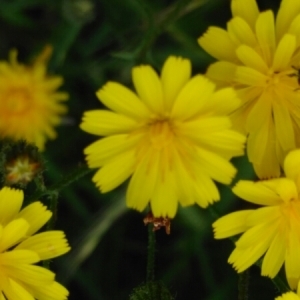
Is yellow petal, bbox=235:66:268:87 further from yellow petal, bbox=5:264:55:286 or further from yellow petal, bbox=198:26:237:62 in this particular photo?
yellow petal, bbox=5:264:55:286

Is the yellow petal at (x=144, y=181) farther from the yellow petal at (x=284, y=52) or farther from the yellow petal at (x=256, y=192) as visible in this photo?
the yellow petal at (x=284, y=52)

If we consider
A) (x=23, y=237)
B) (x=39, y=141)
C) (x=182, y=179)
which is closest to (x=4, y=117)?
(x=39, y=141)

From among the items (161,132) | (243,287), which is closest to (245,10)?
(161,132)

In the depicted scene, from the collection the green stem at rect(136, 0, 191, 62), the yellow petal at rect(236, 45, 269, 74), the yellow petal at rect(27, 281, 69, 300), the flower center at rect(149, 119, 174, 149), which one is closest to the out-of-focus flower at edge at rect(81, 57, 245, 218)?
the flower center at rect(149, 119, 174, 149)

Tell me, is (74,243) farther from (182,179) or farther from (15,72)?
(182,179)

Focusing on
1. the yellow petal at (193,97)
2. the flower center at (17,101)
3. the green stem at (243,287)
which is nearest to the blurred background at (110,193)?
the flower center at (17,101)

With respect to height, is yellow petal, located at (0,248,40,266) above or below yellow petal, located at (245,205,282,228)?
below

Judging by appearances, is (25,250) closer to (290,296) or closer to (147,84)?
(147,84)

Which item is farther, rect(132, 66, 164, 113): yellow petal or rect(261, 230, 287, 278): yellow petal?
rect(261, 230, 287, 278): yellow petal
